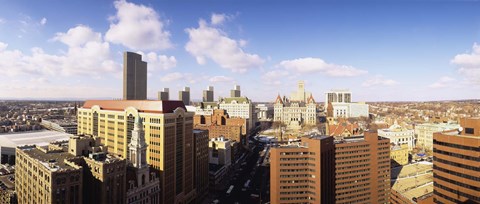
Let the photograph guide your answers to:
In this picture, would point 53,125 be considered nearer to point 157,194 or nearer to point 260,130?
point 260,130

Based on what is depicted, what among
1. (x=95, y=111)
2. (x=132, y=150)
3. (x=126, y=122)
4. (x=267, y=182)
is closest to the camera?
(x=132, y=150)

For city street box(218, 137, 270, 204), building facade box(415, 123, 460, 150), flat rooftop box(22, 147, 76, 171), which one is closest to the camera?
flat rooftop box(22, 147, 76, 171)

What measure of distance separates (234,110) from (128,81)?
104 feet

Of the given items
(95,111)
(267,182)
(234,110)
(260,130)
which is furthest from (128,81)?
(267,182)

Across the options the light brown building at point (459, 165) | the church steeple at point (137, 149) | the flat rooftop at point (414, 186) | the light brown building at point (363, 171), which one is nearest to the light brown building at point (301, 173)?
the light brown building at point (363, 171)

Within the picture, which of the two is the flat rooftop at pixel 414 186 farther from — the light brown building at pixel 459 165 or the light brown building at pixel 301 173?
the light brown building at pixel 301 173

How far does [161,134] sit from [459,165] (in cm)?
2227

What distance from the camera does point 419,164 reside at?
42.7 metres

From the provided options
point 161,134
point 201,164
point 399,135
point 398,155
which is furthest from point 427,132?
point 161,134

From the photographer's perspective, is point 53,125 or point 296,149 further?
point 53,125

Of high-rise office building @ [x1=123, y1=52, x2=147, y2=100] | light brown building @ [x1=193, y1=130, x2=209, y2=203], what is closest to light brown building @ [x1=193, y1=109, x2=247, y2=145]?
light brown building @ [x1=193, y1=130, x2=209, y2=203]

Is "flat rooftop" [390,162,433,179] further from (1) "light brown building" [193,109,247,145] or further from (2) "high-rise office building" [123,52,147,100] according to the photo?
(2) "high-rise office building" [123,52,147,100]

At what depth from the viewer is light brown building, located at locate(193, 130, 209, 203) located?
3250 cm

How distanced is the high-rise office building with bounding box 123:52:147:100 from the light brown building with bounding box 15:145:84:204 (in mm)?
67198
